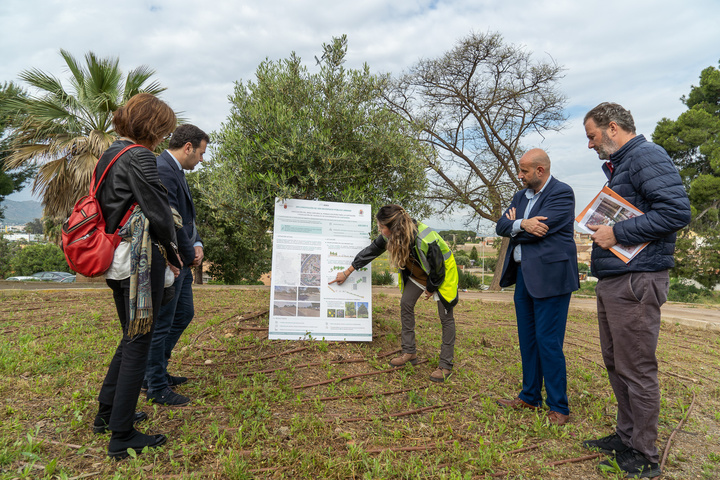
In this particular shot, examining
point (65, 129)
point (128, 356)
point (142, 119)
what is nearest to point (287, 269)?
point (128, 356)

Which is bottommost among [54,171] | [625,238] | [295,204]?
[625,238]

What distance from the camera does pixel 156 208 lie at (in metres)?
2.56

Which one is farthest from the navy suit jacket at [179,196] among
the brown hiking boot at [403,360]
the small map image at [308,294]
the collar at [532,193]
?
the collar at [532,193]

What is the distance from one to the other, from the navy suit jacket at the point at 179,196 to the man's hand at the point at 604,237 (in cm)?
307

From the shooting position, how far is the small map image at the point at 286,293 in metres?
4.75

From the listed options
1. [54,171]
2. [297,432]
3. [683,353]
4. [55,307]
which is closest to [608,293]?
[297,432]

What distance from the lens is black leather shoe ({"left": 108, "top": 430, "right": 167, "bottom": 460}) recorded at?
2559 mm

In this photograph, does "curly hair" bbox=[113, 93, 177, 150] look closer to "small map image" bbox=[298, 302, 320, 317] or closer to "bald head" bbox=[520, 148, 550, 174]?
"small map image" bbox=[298, 302, 320, 317]

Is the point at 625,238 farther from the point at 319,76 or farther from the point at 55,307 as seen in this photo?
the point at 55,307

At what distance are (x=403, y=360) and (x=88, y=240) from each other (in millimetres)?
3230

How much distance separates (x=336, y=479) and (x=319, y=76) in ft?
15.0

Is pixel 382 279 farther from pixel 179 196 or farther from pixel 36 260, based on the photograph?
pixel 36 260

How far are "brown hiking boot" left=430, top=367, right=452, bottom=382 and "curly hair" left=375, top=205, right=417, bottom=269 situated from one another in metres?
1.18

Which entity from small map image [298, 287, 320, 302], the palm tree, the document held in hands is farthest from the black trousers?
the palm tree
